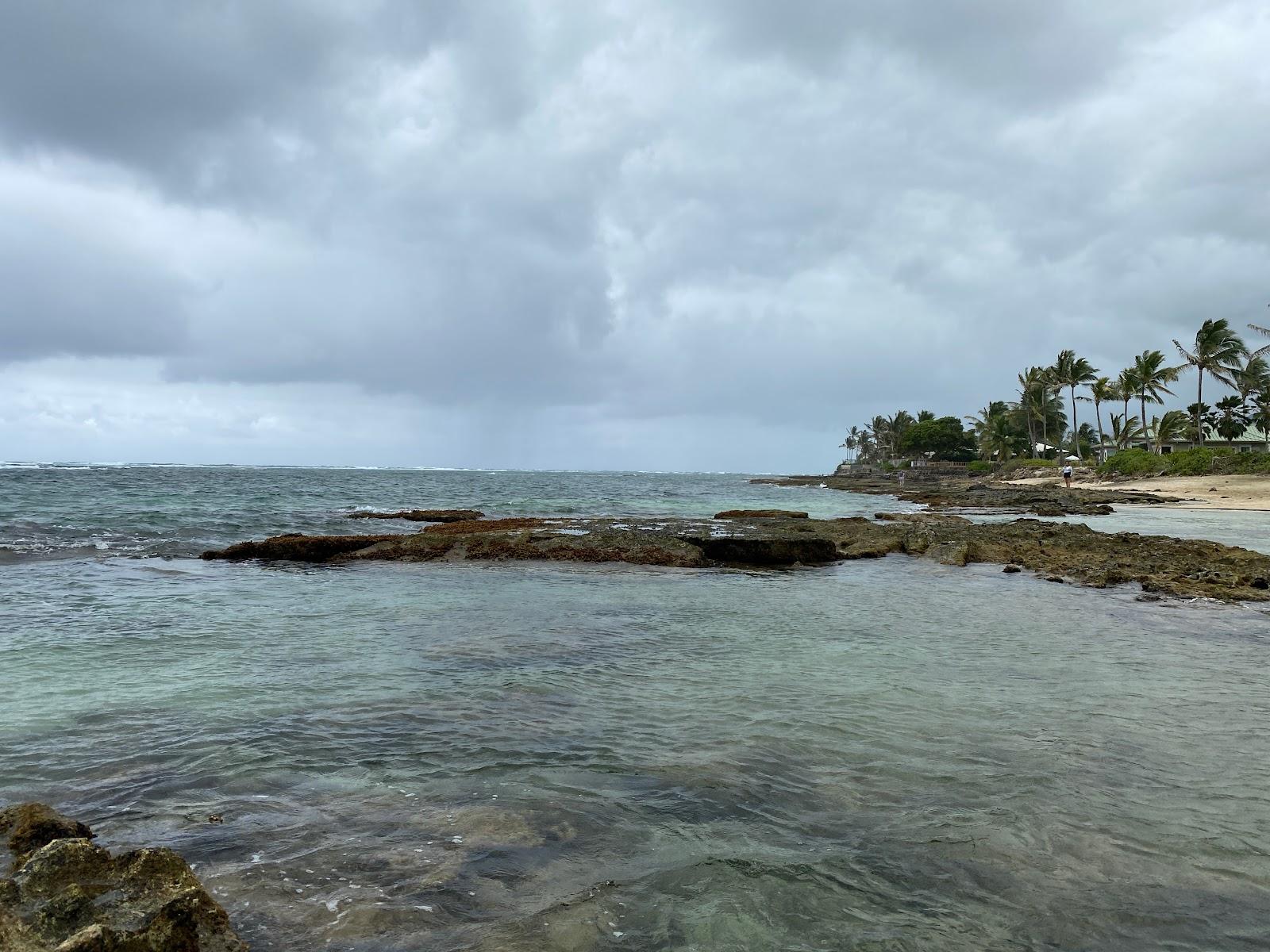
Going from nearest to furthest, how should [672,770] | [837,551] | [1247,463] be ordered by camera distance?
[672,770], [837,551], [1247,463]

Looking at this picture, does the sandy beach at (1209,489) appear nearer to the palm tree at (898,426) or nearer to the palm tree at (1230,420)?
the palm tree at (1230,420)

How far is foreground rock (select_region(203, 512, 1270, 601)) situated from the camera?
16562mm

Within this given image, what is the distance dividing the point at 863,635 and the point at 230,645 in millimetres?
8178

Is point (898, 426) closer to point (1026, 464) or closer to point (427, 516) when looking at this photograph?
point (1026, 464)

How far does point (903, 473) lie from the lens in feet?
358

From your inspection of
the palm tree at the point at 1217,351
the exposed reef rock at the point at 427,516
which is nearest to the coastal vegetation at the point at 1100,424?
the palm tree at the point at 1217,351

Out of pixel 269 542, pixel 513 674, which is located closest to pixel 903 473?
pixel 269 542

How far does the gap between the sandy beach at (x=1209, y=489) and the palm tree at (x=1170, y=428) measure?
61.1 ft

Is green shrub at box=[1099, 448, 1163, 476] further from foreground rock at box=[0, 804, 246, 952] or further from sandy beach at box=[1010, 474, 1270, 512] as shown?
foreground rock at box=[0, 804, 246, 952]

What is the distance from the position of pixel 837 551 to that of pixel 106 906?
19.9 metres

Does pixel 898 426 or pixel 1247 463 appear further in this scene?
pixel 898 426

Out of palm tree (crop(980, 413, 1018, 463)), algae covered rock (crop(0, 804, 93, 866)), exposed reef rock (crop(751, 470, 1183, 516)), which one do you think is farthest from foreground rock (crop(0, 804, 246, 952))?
palm tree (crop(980, 413, 1018, 463))

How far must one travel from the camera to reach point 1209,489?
177ft

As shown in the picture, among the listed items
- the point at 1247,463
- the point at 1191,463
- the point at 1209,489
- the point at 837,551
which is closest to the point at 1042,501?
the point at 1209,489
